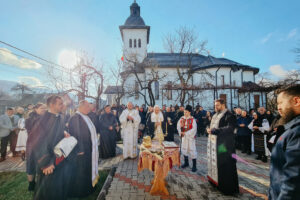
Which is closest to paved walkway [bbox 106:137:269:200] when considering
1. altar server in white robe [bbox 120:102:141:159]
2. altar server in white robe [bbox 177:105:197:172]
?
altar server in white robe [bbox 177:105:197:172]

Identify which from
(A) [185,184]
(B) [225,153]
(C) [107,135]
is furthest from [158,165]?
(C) [107,135]

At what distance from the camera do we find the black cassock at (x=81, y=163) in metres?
3.48

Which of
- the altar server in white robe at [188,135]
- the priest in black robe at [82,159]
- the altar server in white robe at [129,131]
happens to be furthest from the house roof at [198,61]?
the priest in black robe at [82,159]

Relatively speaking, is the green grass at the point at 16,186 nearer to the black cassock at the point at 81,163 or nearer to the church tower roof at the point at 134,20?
the black cassock at the point at 81,163

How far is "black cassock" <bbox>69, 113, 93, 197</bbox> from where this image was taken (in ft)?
11.4

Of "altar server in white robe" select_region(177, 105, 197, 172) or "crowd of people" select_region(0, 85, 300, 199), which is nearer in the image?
"crowd of people" select_region(0, 85, 300, 199)

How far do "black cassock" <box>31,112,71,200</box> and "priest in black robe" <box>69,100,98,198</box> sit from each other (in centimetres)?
69

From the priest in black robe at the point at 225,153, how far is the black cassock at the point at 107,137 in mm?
4395

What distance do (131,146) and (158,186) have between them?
295 cm

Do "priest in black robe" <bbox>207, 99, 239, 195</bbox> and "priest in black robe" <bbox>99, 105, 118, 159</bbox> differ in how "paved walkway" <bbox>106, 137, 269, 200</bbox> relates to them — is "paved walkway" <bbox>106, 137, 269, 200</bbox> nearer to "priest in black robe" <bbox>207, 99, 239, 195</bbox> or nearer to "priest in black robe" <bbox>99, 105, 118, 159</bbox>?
"priest in black robe" <bbox>207, 99, 239, 195</bbox>

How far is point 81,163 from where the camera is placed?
3.53 metres

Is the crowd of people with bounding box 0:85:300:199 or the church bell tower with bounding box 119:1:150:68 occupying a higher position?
the church bell tower with bounding box 119:1:150:68

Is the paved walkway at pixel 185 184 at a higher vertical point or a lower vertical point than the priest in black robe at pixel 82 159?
lower

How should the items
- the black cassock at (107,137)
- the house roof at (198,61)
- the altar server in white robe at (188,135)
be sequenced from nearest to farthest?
the altar server in white robe at (188,135) → the black cassock at (107,137) → the house roof at (198,61)
